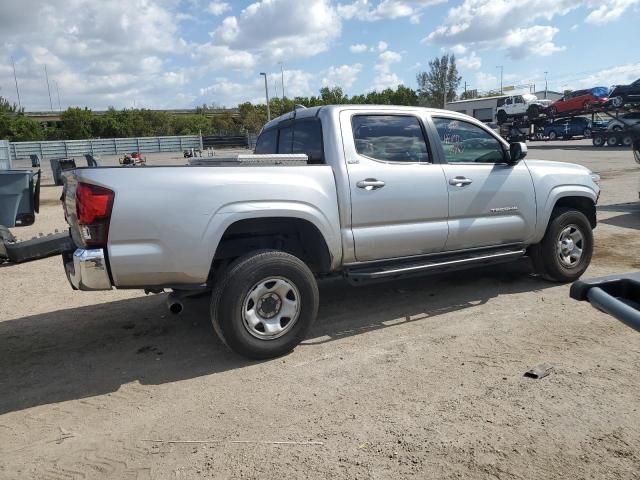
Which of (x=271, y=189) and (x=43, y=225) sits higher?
(x=271, y=189)

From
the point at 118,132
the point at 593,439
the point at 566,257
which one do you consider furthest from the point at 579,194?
the point at 118,132

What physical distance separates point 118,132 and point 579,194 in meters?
72.6

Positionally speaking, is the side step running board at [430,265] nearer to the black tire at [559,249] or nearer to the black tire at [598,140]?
the black tire at [559,249]

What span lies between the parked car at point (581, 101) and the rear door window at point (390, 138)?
1199 inches

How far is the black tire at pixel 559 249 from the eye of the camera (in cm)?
549

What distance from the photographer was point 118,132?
2746 inches

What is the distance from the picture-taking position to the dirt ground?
2.73 meters

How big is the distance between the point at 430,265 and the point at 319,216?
49.1 inches

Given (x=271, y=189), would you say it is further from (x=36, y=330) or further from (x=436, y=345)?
(x=36, y=330)

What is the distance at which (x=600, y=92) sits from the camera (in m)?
31.8

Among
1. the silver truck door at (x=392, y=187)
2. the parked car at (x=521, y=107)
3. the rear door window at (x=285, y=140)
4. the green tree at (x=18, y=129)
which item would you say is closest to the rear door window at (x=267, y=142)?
the rear door window at (x=285, y=140)

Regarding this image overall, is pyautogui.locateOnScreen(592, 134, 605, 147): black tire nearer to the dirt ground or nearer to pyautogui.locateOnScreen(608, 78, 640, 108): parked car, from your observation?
pyautogui.locateOnScreen(608, 78, 640, 108): parked car

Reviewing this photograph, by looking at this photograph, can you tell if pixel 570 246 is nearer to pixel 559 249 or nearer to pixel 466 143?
pixel 559 249

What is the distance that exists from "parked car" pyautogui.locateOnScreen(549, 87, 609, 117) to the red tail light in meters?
33.0
